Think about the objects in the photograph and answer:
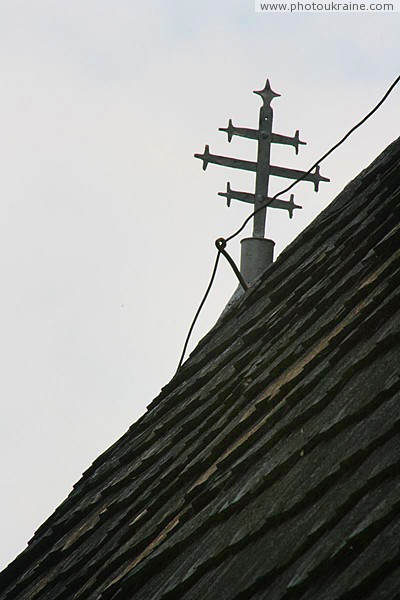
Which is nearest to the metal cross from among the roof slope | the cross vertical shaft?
the cross vertical shaft

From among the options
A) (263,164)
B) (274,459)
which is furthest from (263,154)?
(274,459)

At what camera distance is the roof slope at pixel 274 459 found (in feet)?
8.52

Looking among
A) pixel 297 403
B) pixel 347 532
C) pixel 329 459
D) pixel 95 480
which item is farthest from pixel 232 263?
pixel 347 532

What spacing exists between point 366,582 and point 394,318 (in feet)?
3.70

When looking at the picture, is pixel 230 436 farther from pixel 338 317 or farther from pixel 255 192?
pixel 255 192

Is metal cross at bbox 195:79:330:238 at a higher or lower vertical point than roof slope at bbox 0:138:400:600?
higher

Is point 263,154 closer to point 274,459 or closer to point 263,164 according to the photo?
point 263,164

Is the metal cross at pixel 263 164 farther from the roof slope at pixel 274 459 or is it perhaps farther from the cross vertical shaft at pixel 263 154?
the roof slope at pixel 274 459

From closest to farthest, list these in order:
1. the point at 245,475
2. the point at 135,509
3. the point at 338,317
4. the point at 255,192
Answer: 1. the point at 245,475
2. the point at 338,317
3. the point at 135,509
4. the point at 255,192

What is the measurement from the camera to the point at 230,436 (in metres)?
4.03

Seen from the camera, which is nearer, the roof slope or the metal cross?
the roof slope

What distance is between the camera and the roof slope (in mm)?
2598

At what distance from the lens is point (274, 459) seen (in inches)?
132

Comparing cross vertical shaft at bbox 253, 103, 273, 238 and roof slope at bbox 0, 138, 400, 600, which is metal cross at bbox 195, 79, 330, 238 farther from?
roof slope at bbox 0, 138, 400, 600
